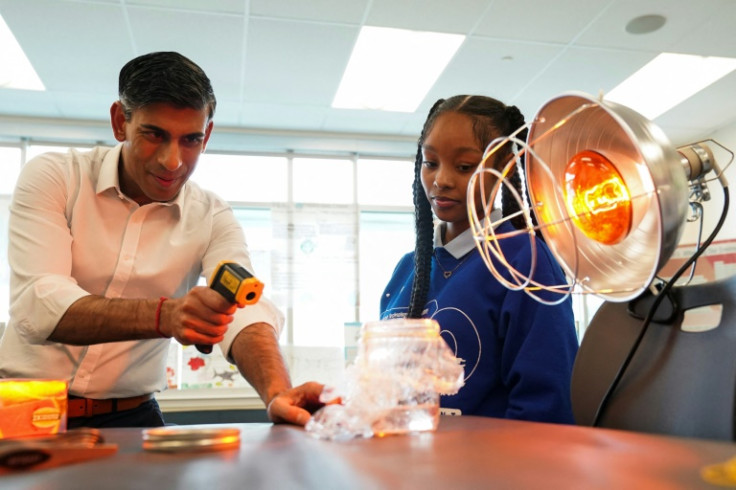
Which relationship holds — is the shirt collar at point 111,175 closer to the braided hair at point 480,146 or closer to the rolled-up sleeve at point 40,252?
the rolled-up sleeve at point 40,252

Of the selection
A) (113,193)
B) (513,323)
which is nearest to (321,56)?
(113,193)

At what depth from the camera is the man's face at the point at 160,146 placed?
1244 millimetres

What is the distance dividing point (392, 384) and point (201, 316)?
0.36m

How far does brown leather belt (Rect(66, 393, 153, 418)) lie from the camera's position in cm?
121

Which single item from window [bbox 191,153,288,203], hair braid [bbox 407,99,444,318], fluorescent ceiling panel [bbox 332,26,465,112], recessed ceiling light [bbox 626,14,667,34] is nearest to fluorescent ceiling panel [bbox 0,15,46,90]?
window [bbox 191,153,288,203]

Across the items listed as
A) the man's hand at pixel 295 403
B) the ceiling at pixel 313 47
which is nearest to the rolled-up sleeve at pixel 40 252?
the man's hand at pixel 295 403

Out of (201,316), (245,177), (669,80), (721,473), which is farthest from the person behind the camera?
(245,177)

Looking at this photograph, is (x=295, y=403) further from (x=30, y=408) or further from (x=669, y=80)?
(x=669, y=80)

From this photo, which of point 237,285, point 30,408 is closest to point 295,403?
point 237,285

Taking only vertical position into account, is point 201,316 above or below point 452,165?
below

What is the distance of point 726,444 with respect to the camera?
0.47 meters

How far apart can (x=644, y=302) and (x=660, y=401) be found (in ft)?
0.37

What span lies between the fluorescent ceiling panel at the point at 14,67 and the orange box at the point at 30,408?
9.78 feet

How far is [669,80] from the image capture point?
3760 mm
